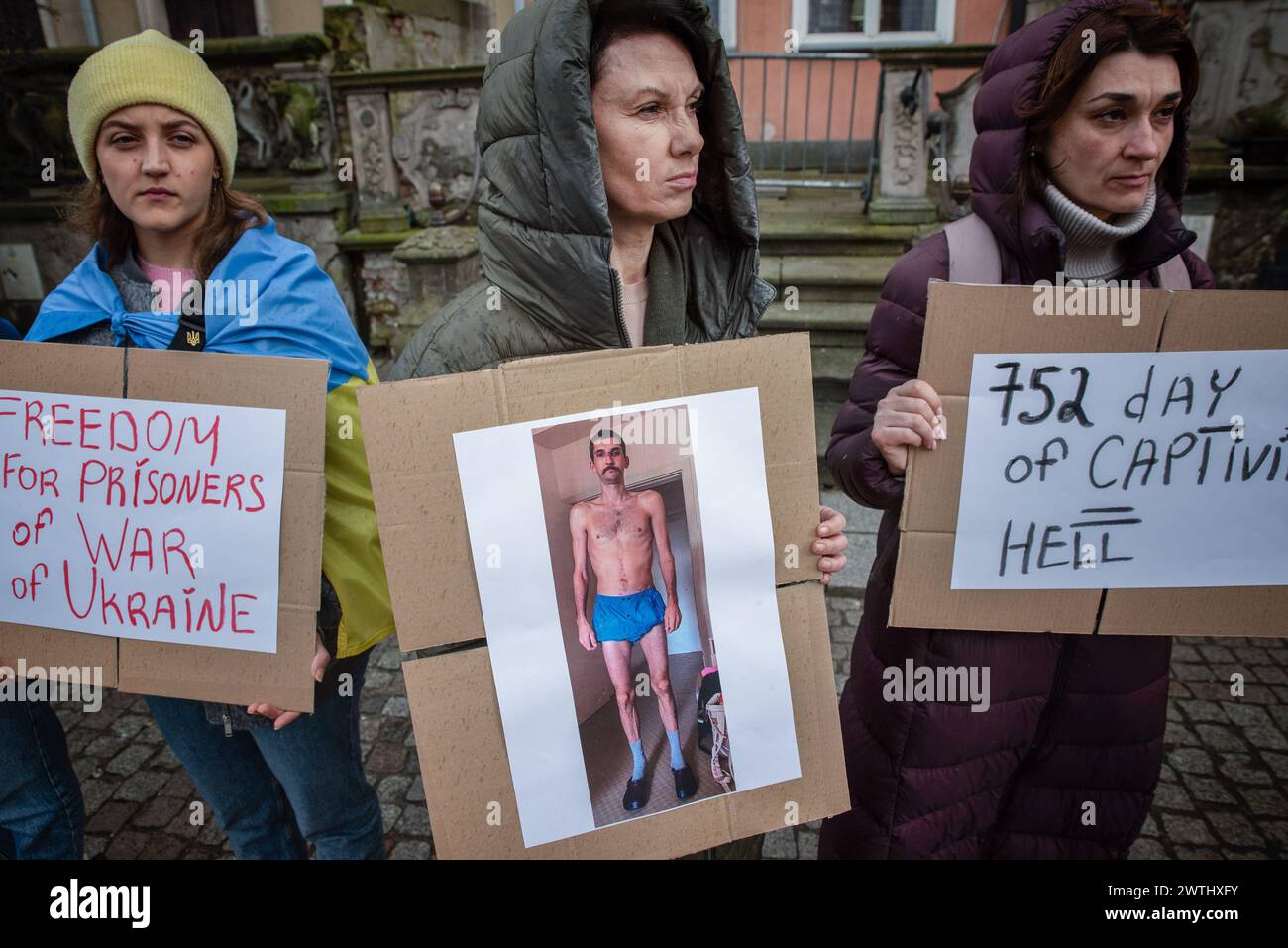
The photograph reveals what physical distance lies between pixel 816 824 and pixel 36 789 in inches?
87.6

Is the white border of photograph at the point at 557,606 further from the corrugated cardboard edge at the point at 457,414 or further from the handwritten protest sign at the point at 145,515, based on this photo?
the handwritten protest sign at the point at 145,515

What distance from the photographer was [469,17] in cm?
830

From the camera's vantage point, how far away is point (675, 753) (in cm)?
120

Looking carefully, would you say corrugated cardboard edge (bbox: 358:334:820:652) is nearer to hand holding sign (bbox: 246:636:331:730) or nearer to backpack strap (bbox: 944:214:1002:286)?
hand holding sign (bbox: 246:636:331:730)

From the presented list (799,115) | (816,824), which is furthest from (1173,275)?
(799,115)

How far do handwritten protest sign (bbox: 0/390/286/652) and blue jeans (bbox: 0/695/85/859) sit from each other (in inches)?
22.0

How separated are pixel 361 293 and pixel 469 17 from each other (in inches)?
155

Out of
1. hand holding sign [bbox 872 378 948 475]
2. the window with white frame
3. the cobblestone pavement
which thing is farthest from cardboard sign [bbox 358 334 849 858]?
the window with white frame

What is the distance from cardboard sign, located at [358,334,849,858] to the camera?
1067mm

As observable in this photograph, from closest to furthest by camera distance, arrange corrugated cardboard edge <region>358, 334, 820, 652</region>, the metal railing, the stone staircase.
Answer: corrugated cardboard edge <region>358, 334, 820, 652</region> → the stone staircase → the metal railing

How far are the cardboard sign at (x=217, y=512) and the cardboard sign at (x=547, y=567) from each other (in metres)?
0.25

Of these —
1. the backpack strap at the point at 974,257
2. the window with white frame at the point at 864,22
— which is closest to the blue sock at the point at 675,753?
the backpack strap at the point at 974,257

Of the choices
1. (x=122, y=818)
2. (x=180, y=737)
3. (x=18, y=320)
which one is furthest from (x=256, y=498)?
(x=18, y=320)

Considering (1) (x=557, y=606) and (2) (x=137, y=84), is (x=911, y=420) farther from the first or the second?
(2) (x=137, y=84)
